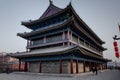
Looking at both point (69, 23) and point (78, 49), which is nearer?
point (78, 49)

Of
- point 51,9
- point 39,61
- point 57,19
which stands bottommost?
point 39,61

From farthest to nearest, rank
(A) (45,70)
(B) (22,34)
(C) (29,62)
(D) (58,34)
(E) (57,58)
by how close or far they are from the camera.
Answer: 1. (B) (22,34)
2. (C) (29,62)
3. (D) (58,34)
4. (A) (45,70)
5. (E) (57,58)

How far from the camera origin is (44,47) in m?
21.5

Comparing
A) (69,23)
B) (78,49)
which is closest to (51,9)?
(69,23)

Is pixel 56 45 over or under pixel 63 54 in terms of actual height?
over

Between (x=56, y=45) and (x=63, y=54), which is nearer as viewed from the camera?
(x=63, y=54)

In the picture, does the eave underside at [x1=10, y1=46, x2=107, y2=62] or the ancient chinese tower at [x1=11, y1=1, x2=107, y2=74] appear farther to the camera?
the ancient chinese tower at [x1=11, y1=1, x2=107, y2=74]

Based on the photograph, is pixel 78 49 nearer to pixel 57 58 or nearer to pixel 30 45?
pixel 57 58

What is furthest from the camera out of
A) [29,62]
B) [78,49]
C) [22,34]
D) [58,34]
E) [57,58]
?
[22,34]

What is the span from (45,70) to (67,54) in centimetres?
522

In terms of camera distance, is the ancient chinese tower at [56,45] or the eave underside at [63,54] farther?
the ancient chinese tower at [56,45]

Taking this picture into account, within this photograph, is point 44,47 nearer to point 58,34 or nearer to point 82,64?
point 58,34

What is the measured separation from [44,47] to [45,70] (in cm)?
428

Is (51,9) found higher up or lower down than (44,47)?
higher up
